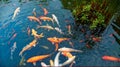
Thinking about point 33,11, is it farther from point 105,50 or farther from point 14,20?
point 105,50

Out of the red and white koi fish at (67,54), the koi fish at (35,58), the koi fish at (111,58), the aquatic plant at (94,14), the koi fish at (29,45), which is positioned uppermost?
the aquatic plant at (94,14)

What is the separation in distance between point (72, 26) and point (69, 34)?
1.41ft

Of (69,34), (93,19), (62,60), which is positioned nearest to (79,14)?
(93,19)

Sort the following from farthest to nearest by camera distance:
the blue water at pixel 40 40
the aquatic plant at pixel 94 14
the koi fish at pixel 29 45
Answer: the aquatic plant at pixel 94 14, the koi fish at pixel 29 45, the blue water at pixel 40 40

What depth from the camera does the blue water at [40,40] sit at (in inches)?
232

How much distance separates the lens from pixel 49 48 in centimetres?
621

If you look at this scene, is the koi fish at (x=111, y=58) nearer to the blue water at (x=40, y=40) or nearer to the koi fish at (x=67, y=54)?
the blue water at (x=40, y=40)

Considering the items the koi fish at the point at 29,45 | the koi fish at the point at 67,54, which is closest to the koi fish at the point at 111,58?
the koi fish at the point at 67,54

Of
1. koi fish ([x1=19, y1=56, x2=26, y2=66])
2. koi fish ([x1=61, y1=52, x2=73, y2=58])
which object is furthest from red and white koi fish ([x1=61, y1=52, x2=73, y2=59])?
koi fish ([x1=19, y1=56, x2=26, y2=66])

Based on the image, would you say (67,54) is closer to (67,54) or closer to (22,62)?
(67,54)

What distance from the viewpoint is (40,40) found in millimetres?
6500

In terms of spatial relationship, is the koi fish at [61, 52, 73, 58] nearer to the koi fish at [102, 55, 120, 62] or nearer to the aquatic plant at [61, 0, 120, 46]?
the koi fish at [102, 55, 120, 62]

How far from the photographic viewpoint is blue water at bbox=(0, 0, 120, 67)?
588 cm

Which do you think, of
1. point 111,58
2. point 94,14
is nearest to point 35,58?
point 111,58
